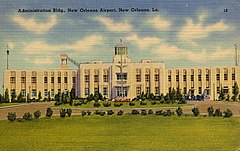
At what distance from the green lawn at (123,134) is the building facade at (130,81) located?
370 millimetres

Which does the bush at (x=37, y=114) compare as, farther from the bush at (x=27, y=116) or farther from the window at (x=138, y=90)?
the window at (x=138, y=90)

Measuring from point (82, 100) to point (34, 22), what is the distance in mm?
761

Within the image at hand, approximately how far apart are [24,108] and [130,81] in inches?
46.9

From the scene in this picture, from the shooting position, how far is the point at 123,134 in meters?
2.90

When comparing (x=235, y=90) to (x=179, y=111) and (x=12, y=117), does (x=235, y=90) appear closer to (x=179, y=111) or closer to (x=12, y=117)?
(x=179, y=111)

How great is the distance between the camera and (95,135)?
289 cm

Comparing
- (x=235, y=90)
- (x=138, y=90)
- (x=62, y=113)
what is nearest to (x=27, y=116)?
(x=62, y=113)

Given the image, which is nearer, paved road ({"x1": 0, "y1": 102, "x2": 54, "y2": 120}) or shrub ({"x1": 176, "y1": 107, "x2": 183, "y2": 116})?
paved road ({"x1": 0, "y1": 102, "x2": 54, "y2": 120})

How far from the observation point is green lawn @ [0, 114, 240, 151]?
9.32ft

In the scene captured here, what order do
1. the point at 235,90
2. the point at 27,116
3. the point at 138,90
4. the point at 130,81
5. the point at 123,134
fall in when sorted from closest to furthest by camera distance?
the point at 123,134 < the point at 27,116 < the point at 235,90 < the point at 138,90 < the point at 130,81

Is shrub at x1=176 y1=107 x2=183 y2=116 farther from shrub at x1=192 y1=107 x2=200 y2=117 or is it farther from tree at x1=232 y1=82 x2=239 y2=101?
tree at x1=232 y1=82 x2=239 y2=101

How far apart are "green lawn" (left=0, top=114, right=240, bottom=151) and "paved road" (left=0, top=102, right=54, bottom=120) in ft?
0.22

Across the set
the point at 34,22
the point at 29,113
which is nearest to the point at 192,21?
the point at 34,22

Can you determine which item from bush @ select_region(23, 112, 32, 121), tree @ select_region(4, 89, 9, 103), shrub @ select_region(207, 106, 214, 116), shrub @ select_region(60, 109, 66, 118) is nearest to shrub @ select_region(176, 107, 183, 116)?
shrub @ select_region(207, 106, 214, 116)
